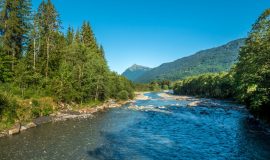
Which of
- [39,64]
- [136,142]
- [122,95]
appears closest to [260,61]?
[136,142]

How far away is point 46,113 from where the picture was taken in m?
41.6

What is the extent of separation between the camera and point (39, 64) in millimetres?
51156

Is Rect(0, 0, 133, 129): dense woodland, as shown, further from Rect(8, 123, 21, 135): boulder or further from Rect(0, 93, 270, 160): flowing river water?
Rect(0, 93, 270, 160): flowing river water

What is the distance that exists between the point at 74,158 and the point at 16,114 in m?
16.1

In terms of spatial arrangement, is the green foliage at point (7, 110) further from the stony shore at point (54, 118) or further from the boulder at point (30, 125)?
the boulder at point (30, 125)

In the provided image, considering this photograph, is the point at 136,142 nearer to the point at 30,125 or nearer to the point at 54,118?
the point at 30,125

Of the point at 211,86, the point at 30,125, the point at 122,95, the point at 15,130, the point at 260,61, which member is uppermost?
the point at 260,61

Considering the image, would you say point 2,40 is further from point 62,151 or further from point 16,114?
point 62,151

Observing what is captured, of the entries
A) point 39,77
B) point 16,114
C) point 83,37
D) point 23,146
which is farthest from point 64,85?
point 83,37

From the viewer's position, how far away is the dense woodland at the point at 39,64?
42594mm

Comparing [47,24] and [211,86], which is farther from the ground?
[47,24]

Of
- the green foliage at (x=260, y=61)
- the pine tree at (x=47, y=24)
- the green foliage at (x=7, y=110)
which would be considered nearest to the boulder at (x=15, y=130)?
the green foliage at (x=7, y=110)

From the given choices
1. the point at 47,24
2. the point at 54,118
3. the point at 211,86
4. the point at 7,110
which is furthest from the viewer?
the point at 211,86

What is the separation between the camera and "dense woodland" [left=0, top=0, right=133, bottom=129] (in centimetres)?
4259
